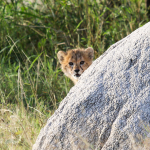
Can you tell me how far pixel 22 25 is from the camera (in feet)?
19.0

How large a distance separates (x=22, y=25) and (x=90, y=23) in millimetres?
1408

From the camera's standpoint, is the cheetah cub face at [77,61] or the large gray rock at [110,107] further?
the cheetah cub face at [77,61]

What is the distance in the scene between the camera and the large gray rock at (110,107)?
6.62ft

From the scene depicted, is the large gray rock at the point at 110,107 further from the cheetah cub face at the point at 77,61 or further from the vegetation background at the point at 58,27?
the vegetation background at the point at 58,27

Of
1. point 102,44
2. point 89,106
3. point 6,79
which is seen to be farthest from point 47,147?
point 102,44

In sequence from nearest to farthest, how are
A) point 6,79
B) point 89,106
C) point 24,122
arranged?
1. point 89,106
2. point 24,122
3. point 6,79

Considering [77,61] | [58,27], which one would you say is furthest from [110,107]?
[58,27]

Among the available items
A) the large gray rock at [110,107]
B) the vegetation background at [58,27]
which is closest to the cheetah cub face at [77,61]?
the vegetation background at [58,27]

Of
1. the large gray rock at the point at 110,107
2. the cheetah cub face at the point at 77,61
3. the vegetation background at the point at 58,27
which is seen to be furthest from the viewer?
the vegetation background at the point at 58,27

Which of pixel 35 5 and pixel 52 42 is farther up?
pixel 35 5

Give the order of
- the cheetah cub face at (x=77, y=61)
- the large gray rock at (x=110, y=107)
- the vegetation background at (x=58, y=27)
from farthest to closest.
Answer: the vegetation background at (x=58, y=27)
the cheetah cub face at (x=77, y=61)
the large gray rock at (x=110, y=107)

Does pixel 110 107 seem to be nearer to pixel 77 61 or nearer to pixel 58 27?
pixel 77 61

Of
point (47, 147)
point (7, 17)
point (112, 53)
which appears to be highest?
point (7, 17)

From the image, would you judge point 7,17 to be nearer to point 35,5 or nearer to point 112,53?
point 35,5
